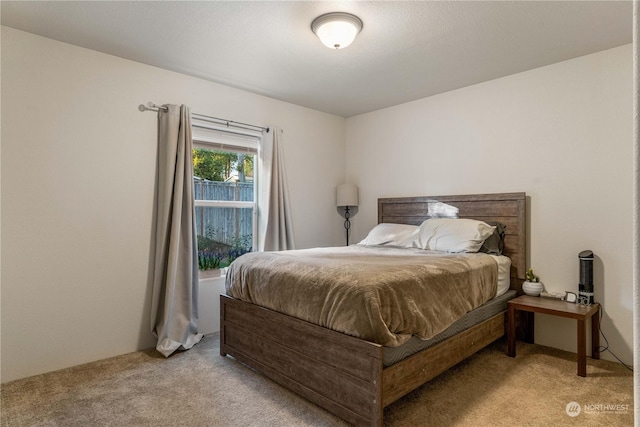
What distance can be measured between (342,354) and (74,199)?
7.58 ft

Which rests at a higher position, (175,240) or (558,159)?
(558,159)

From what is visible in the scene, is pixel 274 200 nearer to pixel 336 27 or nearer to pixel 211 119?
pixel 211 119

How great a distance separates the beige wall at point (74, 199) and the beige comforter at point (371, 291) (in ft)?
3.32

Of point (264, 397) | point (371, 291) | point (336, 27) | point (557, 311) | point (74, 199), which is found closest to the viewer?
point (371, 291)

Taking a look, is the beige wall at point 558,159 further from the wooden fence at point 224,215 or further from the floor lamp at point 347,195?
the wooden fence at point 224,215

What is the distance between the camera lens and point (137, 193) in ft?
9.73

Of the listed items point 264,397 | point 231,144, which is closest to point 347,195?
point 231,144

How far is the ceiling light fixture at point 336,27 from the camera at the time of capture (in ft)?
7.25

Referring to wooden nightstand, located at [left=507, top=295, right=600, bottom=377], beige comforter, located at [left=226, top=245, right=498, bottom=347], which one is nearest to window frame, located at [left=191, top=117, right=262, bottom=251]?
beige comforter, located at [left=226, top=245, right=498, bottom=347]

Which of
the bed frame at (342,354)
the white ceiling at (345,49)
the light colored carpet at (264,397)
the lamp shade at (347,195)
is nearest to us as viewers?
the bed frame at (342,354)

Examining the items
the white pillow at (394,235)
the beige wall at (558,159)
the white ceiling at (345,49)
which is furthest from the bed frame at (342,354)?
the white ceiling at (345,49)

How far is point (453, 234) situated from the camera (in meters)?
3.15

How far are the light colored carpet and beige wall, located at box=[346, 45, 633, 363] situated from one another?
0.67 metres

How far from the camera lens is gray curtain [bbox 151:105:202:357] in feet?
9.61
